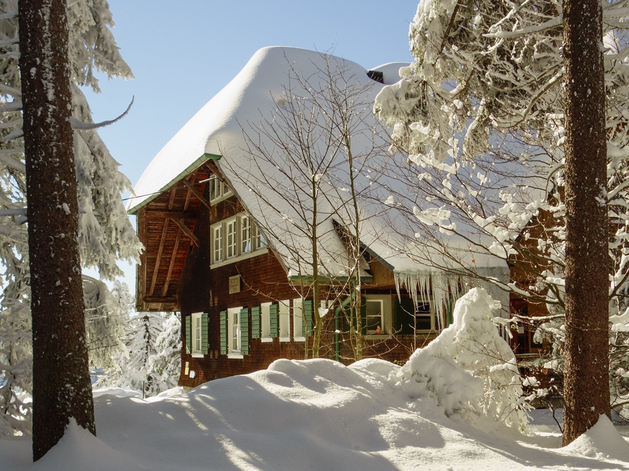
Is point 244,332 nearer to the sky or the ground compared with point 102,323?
nearer to the ground

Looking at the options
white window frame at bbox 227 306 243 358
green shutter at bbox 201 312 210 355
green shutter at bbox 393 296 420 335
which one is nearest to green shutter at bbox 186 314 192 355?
green shutter at bbox 201 312 210 355

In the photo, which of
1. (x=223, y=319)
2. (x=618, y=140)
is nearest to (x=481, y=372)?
(x=618, y=140)

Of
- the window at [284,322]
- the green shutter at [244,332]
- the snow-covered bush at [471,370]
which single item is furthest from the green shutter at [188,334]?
the snow-covered bush at [471,370]

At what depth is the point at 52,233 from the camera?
653 cm

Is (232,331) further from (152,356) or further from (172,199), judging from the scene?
→ (152,356)

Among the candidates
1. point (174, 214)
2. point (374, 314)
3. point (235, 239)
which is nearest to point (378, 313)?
point (374, 314)

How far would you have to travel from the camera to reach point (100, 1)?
→ 1091 centimetres

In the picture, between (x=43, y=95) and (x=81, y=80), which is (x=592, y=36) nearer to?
(x=43, y=95)

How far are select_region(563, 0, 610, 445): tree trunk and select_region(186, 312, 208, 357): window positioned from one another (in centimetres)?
1782

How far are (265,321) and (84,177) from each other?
11.0 metres

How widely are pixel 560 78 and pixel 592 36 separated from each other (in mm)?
682

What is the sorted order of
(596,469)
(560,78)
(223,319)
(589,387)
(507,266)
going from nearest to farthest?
(596,469) → (589,387) → (560,78) → (507,266) → (223,319)

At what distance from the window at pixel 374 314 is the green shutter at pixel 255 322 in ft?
12.1

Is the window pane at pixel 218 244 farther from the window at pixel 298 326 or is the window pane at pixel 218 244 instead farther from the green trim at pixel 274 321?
the window at pixel 298 326
